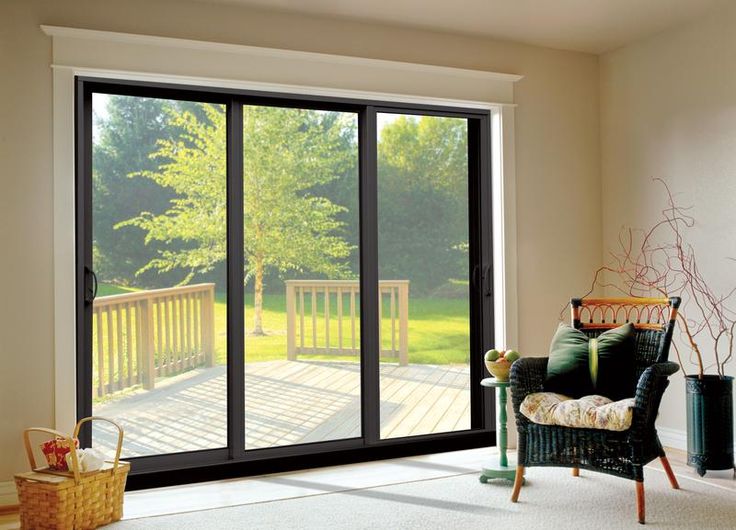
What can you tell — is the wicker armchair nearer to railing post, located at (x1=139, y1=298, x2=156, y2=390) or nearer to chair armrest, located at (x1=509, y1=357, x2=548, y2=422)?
chair armrest, located at (x1=509, y1=357, x2=548, y2=422)

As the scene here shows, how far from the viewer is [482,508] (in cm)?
329

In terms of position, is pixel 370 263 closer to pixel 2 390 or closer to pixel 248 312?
pixel 248 312

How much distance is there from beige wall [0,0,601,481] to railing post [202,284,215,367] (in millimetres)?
796

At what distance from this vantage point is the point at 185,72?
3.70m

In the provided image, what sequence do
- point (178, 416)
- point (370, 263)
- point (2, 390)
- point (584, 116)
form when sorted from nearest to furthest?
point (2, 390) → point (178, 416) → point (370, 263) → point (584, 116)

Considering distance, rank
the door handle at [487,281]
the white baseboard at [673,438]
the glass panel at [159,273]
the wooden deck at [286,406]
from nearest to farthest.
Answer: the glass panel at [159,273]
the wooden deck at [286,406]
the white baseboard at [673,438]
the door handle at [487,281]

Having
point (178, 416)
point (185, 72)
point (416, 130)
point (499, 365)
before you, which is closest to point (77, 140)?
point (185, 72)

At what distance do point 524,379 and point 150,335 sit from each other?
1.95 metres

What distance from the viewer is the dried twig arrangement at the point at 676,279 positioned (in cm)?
408

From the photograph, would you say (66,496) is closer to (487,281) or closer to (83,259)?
(83,259)

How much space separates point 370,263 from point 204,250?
945mm

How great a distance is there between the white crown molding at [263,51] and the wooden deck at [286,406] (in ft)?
5.60

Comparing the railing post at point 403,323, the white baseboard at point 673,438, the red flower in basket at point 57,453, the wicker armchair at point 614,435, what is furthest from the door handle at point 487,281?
the red flower in basket at point 57,453

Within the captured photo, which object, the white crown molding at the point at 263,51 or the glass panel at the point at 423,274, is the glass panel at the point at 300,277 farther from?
the white crown molding at the point at 263,51
